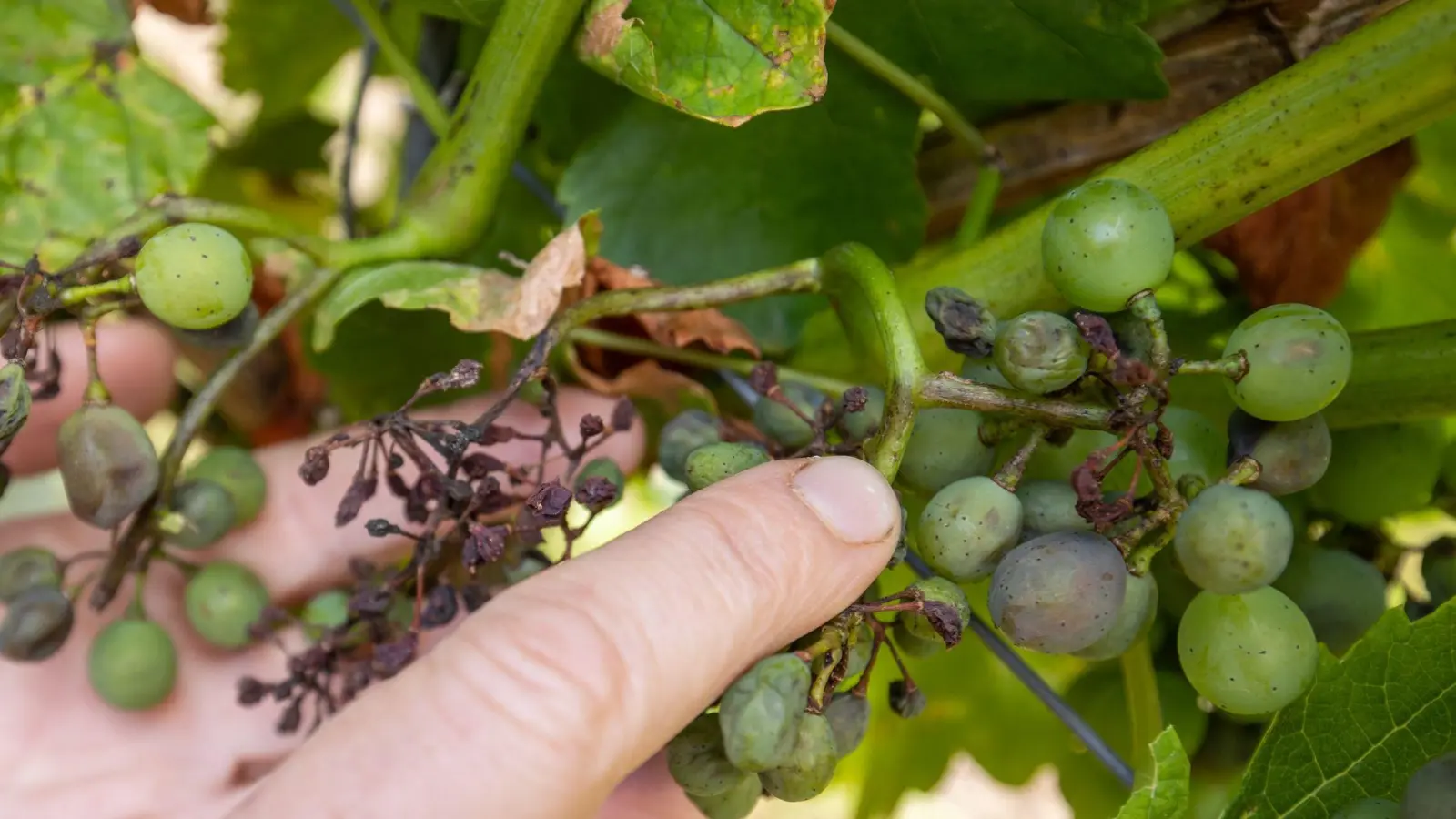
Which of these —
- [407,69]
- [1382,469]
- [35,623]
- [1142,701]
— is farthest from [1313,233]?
[35,623]

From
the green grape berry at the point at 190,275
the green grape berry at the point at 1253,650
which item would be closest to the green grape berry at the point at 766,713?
the green grape berry at the point at 1253,650

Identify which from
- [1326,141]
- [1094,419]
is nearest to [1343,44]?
[1326,141]

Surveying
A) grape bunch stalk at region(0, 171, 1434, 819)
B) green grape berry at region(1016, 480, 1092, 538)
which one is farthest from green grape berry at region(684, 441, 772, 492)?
green grape berry at region(1016, 480, 1092, 538)

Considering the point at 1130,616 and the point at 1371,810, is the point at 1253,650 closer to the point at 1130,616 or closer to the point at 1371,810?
Answer: the point at 1130,616

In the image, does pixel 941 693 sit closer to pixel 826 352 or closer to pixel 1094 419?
pixel 826 352

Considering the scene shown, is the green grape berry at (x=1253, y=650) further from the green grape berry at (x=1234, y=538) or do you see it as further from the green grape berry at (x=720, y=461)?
the green grape berry at (x=720, y=461)

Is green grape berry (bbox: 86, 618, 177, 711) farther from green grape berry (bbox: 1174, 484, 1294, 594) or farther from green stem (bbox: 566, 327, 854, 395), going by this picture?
green grape berry (bbox: 1174, 484, 1294, 594)
